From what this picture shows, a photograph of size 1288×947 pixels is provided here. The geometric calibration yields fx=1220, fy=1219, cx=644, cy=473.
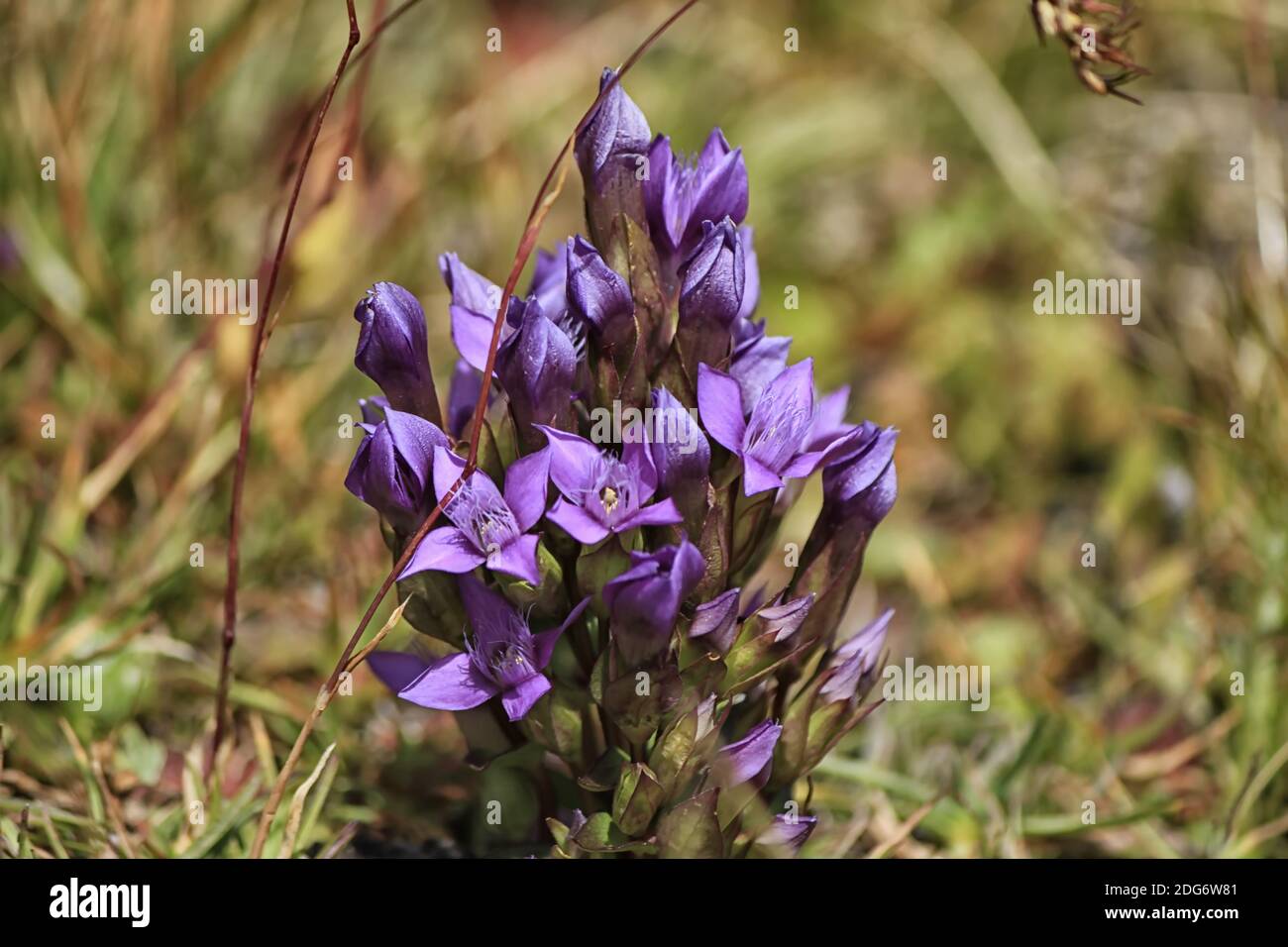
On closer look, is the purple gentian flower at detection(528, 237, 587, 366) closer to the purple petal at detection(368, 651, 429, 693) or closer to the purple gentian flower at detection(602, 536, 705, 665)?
the purple gentian flower at detection(602, 536, 705, 665)

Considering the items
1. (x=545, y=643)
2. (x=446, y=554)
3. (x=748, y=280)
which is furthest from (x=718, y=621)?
(x=748, y=280)

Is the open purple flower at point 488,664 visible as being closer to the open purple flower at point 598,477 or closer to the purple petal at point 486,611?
the purple petal at point 486,611

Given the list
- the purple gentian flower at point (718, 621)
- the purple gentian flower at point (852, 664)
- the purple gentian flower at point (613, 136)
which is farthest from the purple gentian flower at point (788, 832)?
the purple gentian flower at point (613, 136)

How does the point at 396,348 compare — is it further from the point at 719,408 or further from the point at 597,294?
the point at 719,408

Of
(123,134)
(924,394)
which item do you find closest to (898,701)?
(924,394)
